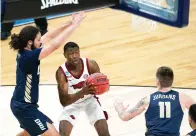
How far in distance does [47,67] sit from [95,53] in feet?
3.15

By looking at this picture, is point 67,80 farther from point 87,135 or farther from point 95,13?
point 95,13

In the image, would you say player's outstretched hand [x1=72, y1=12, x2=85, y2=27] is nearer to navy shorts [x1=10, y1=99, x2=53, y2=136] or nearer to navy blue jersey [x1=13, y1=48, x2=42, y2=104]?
navy blue jersey [x1=13, y1=48, x2=42, y2=104]

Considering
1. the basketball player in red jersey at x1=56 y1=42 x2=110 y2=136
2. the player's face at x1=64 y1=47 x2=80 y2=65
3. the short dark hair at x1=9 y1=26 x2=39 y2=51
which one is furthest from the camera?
the basketball player in red jersey at x1=56 y1=42 x2=110 y2=136

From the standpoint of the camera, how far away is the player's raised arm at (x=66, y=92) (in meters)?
5.65

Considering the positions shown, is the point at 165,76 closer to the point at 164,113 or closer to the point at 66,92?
the point at 164,113

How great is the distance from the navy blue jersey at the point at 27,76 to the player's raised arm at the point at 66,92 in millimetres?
329

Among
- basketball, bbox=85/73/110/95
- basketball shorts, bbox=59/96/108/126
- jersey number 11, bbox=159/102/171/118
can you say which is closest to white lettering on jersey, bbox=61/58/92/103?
basketball shorts, bbox=59/96/108/126

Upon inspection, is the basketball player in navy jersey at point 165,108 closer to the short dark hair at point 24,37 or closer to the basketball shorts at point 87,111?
the basketball shorts at point 87,111

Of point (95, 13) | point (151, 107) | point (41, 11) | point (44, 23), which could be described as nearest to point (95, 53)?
point (44, 23)

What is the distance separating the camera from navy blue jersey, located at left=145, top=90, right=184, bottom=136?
5.05 meters

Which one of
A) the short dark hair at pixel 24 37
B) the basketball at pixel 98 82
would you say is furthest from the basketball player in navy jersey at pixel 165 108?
the short dark hair at pixel 24 37

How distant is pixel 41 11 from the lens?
411cm

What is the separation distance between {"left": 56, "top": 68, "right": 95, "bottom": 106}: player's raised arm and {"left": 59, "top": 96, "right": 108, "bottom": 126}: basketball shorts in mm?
269

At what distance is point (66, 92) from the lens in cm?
594
